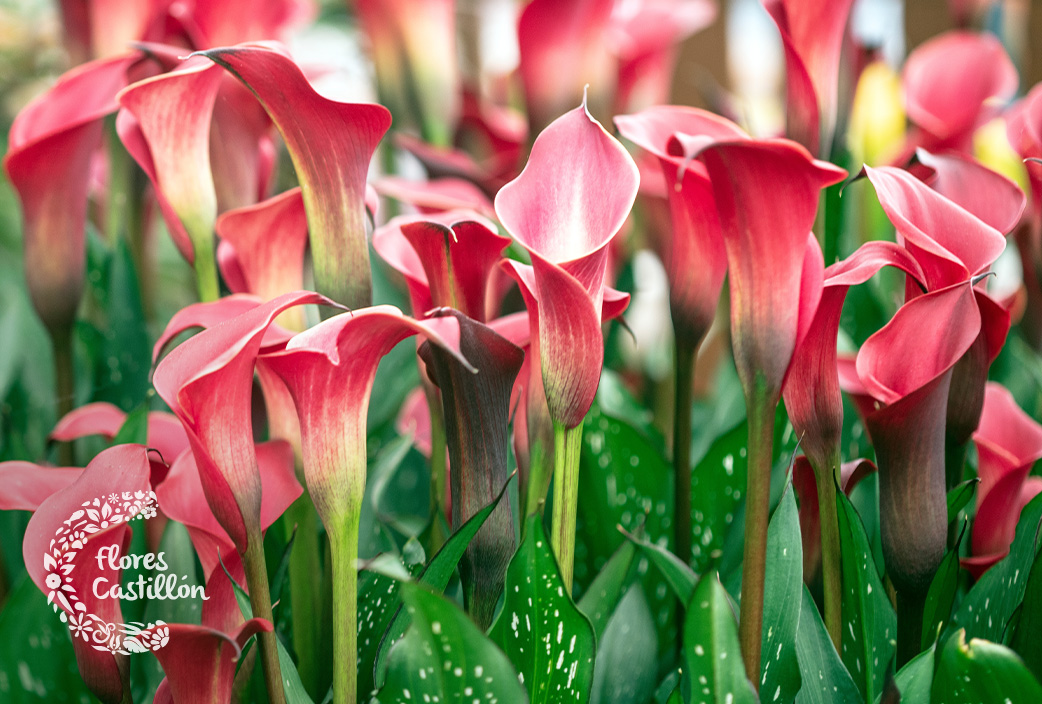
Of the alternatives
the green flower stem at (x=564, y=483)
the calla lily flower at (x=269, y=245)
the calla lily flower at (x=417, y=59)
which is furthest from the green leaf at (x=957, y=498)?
the calla lily flower at (x=417, y=59)

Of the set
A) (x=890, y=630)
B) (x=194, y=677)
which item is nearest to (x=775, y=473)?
(x=890, y=630)

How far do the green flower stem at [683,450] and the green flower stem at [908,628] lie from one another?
7 centimetres

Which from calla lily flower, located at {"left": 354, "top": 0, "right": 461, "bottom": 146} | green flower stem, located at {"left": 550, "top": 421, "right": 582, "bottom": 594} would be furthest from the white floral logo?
calla lily flower, located at {"left": 354, "top": 0, "right": 461, "bottom": 146}

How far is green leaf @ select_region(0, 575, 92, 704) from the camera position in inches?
11.1

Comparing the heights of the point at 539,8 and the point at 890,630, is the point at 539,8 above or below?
above

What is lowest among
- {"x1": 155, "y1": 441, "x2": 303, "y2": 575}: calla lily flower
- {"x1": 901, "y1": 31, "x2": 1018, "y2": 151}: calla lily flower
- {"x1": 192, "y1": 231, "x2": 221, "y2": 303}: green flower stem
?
{"x1": 155, "y1": 441, "x2": 303, "y2": 575}: calla lily flower

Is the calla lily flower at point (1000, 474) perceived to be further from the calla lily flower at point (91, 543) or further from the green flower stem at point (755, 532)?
the calla lily flower at point (91, 543)

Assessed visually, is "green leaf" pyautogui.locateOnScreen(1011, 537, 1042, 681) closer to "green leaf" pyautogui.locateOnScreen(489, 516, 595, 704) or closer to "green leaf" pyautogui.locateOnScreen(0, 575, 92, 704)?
"green leaf" pyautogui.locateOnScreen(489, 516, 595, 704)

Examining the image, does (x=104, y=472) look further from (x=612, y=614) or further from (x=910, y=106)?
(x=910, y=106)

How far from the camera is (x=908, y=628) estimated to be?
0.24m

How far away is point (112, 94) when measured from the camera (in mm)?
300

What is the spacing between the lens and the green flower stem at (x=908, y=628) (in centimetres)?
24

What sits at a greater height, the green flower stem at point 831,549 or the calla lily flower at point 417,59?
the calla lily flower at point 417,59

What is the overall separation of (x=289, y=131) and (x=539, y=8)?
0.68ft
